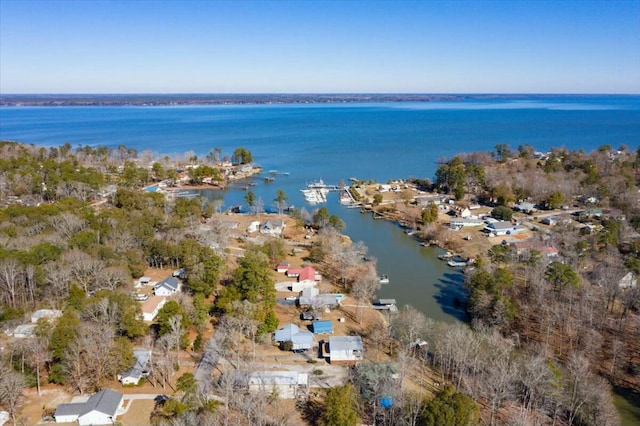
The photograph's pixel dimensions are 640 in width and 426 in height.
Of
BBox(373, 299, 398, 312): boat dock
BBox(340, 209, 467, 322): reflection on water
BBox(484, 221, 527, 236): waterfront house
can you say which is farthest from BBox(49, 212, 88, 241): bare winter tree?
BBox(484, 221, 527, 236): waterfront house

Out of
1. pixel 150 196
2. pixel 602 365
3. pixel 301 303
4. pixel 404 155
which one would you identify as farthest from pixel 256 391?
pixel 404 155

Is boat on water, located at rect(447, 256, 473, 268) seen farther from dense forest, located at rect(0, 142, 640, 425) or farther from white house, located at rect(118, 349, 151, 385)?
white house, located at rect(118, 349, 151, 385)

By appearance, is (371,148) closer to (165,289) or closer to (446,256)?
(446,256)

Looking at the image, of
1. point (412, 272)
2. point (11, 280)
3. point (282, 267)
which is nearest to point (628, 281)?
point (412, 272)

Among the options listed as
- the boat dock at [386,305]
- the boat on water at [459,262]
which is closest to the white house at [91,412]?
the boat dock at [386,305]

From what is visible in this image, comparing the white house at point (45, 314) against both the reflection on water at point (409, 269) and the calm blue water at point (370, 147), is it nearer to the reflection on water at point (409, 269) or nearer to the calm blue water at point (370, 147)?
the reflection on water at point (409, 269)

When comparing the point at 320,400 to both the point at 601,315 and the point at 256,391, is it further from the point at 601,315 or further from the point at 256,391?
the point at 601,315
